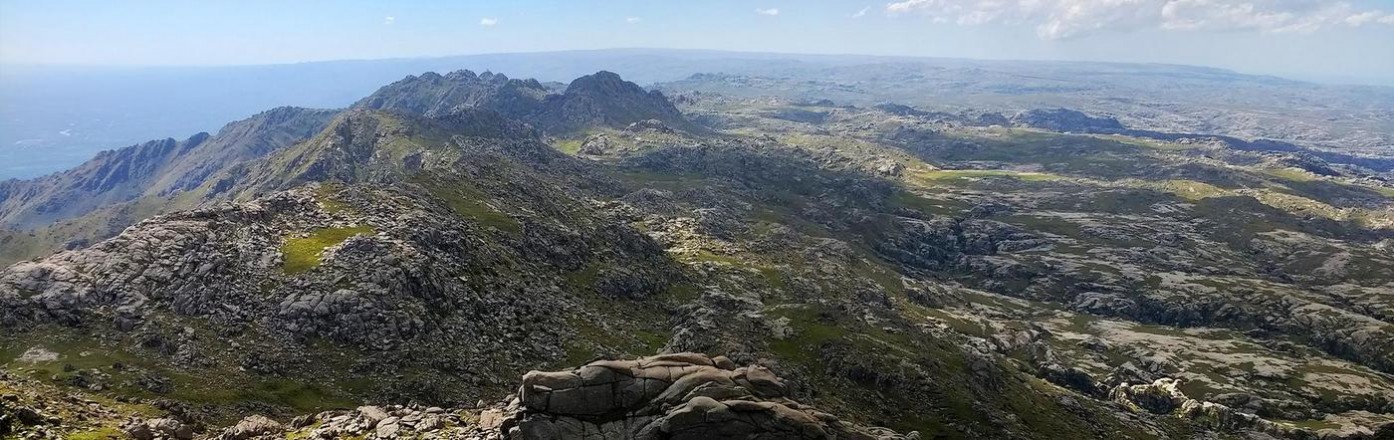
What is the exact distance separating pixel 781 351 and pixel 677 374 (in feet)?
229

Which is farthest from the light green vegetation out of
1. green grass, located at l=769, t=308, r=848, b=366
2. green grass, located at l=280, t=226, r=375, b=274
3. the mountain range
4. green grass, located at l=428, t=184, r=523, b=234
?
green grass, located at l=769, t=308, r=848, b=366

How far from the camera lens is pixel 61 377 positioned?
208 ft

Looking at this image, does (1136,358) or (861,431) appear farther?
(1136,358)

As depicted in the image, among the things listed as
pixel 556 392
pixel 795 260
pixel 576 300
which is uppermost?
pixel 556 392

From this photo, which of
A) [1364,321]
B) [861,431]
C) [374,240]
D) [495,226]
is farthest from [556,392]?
[1364,321]

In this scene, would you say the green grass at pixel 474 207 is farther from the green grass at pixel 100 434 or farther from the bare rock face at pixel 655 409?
the bare rock face at pixel 655 409

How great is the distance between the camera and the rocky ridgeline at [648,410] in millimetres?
45719

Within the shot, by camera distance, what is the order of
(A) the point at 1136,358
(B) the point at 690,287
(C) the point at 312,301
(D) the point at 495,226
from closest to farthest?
(C) the point at 312,301 < (D) the point at 495,226 < (B) the point at 690,287 < (A) the point at 1136,358

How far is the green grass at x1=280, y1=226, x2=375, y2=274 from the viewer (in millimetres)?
93887

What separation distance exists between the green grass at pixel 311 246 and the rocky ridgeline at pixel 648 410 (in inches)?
1693

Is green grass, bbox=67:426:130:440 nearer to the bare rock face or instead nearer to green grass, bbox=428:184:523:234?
the bare rock face

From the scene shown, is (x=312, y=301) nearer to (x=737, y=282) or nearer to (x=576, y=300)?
(x=576, y=300)

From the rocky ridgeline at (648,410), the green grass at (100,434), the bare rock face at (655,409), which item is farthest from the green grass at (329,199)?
the bare rock face at (655,409)

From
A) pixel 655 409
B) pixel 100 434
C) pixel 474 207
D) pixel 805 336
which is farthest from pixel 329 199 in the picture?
pixel 655 409
